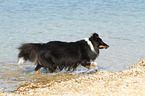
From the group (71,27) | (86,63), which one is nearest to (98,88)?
(86,63)

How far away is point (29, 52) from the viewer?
7.39 metres

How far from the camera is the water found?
8680 millimetres

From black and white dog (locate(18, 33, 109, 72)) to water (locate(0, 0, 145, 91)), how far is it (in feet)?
2.17

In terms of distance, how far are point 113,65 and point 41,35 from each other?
14.5 feet

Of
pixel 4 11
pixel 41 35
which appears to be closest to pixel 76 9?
Result: pixel 4 11

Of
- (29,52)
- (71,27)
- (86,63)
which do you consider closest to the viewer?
(29,52)

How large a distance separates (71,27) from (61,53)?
19.6 feet

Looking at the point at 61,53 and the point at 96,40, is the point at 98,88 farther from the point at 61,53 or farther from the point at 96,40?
the point at 96,40

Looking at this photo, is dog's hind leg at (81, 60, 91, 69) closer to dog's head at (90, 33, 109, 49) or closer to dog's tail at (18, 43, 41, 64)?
dog's head at (90, 33, 109, 49)

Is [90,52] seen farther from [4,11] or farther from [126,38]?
[4,11]

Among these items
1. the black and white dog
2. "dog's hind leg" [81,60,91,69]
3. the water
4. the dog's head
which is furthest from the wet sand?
the dog's head

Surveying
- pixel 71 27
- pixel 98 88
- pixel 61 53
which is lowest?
pixel 98 88

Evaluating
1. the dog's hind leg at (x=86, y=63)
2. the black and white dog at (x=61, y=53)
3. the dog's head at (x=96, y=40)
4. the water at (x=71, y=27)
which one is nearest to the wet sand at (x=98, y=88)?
the black and white dog at (x=61, y=53)

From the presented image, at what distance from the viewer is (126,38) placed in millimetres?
11664
